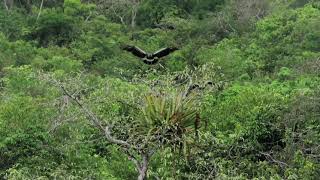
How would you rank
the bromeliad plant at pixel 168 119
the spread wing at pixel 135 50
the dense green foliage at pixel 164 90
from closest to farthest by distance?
1. the bromeliad plant at pixel 168 119
2. the dense green foliage at pixel 164 90
3. the spread wing at pixel 135 50

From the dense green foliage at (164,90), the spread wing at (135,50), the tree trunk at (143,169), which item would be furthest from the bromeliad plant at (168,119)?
the spread wing at (135,50)

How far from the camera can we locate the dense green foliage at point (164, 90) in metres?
8.66

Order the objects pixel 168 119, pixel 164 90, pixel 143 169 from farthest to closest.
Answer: pixel 164 90 < pixel 143 169 < pixel 168 119

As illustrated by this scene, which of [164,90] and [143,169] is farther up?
[164,90]

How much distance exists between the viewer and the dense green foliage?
8664 millimetres

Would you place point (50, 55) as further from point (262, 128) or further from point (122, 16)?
point (262, 128)

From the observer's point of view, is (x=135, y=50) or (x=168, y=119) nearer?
(x=168, y=119)

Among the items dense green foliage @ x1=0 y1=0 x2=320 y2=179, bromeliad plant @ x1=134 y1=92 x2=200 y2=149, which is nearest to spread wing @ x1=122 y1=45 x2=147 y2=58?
dense green foliage @ x1=0 y1=0 x2=320 y2=179

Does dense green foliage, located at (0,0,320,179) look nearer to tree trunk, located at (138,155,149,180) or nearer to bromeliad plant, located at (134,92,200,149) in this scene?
bromeliad plant, located at (134,92,200,149)

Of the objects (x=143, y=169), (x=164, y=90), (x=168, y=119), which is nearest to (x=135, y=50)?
(x=164, y=90)

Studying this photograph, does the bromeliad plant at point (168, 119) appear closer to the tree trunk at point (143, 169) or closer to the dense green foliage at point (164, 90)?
the dense green foliage at point (164, 90)

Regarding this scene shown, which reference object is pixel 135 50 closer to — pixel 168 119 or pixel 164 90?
pixel 164 90

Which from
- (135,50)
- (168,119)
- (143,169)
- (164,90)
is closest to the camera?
(168,119)

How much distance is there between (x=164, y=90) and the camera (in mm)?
8266
